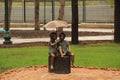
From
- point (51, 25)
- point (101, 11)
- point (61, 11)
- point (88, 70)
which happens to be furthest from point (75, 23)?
point (101, 11)

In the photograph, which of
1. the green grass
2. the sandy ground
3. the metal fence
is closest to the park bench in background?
the sandy ground

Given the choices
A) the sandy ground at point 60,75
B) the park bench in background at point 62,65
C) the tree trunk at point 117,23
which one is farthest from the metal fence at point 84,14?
the park bench in background at point 62,65

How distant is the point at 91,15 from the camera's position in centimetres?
4181

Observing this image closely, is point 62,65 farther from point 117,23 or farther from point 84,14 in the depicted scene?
point 84,14

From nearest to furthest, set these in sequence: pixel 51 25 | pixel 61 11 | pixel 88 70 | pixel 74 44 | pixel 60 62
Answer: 1. pixel 60 62
2. pixel 88 70
3. pixel 51 25
4. pixel 74 44
5. pixel 61 11

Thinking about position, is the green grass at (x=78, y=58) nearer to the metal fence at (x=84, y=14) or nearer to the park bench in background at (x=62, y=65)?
the park bench in background at (x=62, y=65)

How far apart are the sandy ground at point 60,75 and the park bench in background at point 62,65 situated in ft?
0.47

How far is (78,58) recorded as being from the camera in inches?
688

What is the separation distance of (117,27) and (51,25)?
491 cm

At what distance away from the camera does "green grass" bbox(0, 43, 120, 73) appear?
15969 mm

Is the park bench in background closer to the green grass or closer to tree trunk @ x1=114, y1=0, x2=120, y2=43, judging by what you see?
the green grass

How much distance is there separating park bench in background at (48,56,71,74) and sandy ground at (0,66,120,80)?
14 cm

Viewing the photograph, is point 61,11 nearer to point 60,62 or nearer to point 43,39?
point 43,39

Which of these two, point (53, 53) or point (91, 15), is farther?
point (91, 15)
